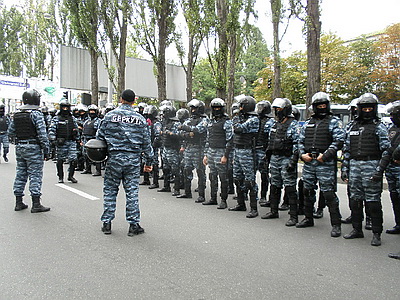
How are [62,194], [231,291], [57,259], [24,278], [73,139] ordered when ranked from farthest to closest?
1. [73,139]
2. [62,194]
3. [57,259]
4. [24,278]
5. [231,291]

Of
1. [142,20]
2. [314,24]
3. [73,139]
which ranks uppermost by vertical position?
[142,20]

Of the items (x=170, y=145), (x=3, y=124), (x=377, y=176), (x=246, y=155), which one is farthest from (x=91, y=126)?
(x=377, y=176)

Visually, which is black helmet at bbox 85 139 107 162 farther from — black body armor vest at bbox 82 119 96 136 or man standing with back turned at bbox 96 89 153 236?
black body armor vest at bbox 82 119 96 136

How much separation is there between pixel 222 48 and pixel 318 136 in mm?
12541

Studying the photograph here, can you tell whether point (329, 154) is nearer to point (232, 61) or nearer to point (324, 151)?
point (324, 151)

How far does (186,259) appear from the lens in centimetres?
429

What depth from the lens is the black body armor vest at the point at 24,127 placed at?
6.44m

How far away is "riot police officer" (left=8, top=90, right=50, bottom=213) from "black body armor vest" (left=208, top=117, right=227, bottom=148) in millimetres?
2972

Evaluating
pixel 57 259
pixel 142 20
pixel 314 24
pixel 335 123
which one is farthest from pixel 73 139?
pixel 142 20

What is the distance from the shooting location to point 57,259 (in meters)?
4.24

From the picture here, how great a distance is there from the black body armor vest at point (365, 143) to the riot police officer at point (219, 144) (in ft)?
7.64

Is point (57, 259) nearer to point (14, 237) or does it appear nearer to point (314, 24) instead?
point (14, 237)

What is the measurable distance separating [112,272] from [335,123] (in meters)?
3.58

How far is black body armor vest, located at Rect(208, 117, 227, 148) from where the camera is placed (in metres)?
7.09
